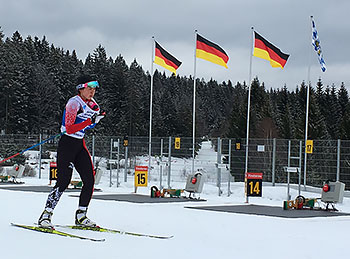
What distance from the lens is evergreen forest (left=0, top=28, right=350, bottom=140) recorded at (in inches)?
2356

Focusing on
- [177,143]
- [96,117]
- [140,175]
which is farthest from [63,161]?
[177,143]

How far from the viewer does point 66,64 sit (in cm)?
7675

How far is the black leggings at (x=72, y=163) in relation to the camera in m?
7.07

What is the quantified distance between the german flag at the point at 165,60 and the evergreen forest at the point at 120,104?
86.7ft

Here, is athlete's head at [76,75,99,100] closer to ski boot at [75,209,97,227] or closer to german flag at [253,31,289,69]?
ski boot at [75,209,97,227]

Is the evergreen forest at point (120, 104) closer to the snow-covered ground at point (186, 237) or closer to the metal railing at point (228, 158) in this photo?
the metal railing at point (228, 158)

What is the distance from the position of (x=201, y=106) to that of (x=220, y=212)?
3980 inches

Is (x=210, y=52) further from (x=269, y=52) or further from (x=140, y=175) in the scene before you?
(x=140, y=175)

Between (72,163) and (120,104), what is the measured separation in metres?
74.1

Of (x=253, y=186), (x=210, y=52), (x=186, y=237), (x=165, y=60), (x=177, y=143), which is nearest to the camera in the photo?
(x=186, y=237)

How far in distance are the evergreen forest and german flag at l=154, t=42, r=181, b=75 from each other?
2643 centimetres

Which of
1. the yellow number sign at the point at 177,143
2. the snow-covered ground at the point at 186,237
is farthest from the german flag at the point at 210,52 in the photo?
the snow-covered ground at the point at 186,237

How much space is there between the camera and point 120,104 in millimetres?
80875

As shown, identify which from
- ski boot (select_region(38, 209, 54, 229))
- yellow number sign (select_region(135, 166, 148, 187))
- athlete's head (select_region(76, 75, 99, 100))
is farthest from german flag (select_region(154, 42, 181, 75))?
ski boot (select_region(38, 209, 54, 229))
